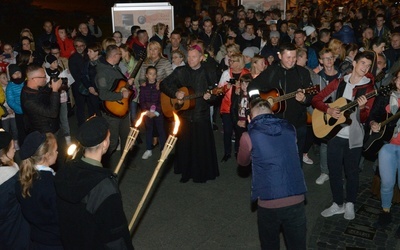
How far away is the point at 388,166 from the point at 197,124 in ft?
10.1

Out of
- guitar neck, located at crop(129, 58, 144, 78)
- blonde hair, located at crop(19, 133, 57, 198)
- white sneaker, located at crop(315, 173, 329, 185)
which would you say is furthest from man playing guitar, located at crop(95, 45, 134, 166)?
blonde hair, located at crop(19, 133, 57, 198)

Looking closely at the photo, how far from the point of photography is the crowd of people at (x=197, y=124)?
402cm

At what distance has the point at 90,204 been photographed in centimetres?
373

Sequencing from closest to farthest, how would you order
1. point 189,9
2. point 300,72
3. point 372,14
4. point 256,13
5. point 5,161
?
point 5,161 < point 300,72 < point 256,13 < point 372,14 < point 189,9

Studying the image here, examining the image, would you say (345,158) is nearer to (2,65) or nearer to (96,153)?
(96,153)

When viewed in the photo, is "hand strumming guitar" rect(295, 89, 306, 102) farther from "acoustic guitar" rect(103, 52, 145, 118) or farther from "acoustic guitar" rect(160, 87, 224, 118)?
"acoustic guitar" rect(103, 52, 145, 118)

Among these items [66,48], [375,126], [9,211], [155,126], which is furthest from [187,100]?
[66,48]

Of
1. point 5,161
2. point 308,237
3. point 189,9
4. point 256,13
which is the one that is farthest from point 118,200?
point 189,9

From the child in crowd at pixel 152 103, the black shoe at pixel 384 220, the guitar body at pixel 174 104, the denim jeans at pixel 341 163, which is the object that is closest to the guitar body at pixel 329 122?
the denim jeans at pixel 341 163

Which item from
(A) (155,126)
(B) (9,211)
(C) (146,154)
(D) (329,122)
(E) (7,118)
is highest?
(D) (329,122)

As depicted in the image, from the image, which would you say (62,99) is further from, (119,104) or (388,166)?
(388,166)

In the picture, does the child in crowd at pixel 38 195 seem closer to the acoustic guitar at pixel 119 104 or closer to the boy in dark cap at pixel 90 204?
the boy in dark cap at pixel 90 204

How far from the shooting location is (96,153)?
4008 millimetres

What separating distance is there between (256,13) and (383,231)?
1156 cm
